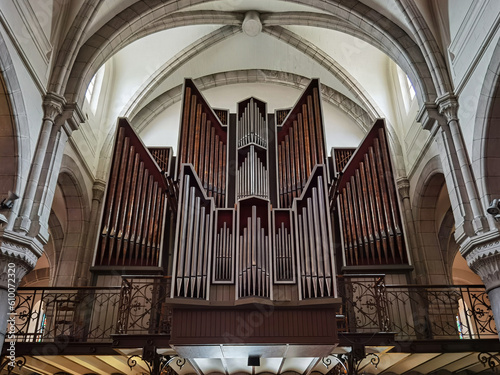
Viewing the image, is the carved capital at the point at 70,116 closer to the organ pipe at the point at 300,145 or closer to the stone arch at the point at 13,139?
the stone arch at the point at 13,139

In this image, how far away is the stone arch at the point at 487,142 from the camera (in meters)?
7.46

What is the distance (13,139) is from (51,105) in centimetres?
114

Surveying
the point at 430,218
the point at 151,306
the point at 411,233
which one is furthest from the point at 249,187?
the point at 430,218

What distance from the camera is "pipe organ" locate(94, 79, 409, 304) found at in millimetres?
6996

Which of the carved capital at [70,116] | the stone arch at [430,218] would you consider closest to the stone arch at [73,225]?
the carved capital at [70,116]

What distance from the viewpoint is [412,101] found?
40.4 ft

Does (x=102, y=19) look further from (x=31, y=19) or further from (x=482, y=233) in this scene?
(x=482, y=233)

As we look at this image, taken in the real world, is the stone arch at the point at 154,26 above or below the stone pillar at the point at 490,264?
above

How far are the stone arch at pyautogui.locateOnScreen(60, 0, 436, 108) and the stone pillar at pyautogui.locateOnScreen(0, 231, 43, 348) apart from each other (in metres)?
3.02

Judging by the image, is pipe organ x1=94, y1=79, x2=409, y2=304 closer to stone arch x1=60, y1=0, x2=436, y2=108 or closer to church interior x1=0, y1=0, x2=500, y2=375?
church interior x1=0, y1=0, x2=500, y2=375

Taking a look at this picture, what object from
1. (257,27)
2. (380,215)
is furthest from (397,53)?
(257,27)

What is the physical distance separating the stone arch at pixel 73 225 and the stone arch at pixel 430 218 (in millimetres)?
8182

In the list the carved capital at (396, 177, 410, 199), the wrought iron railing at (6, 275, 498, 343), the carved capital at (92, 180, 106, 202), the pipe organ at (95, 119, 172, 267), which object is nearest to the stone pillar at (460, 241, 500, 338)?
the wrought iron railing at (6, 275, 498, 343)

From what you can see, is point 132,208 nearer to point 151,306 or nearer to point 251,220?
point 151,306
